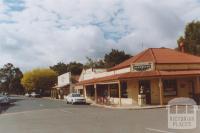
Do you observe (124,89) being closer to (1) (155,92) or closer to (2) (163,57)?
(1) (155,92)

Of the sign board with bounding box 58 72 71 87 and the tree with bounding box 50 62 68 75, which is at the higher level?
the tree with bounding box 50 62 68 75

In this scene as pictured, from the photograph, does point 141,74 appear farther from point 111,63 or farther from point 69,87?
point 111,63

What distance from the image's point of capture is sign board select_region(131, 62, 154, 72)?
138 feet

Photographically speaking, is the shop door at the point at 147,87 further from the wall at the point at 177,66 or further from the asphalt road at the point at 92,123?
the asphalt road at the point at 92,123

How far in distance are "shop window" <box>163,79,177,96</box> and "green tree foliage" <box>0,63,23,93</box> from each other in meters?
131

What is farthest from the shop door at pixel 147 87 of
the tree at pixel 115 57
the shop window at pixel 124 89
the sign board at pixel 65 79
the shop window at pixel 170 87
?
the tree at pixel 115 57

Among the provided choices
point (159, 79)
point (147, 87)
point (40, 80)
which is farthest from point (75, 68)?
point (159, 79)

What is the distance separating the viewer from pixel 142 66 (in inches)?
1673

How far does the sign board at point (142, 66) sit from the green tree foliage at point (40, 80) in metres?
80.8

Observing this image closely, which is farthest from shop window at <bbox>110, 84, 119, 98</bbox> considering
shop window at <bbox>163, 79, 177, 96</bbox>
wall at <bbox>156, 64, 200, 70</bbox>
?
shop window at <bbox>163, 79, 177, 96</bbox>

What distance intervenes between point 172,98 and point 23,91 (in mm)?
129164

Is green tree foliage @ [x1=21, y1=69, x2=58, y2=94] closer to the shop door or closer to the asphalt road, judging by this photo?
the shop door

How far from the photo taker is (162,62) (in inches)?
1671

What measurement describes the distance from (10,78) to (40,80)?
57188mm
